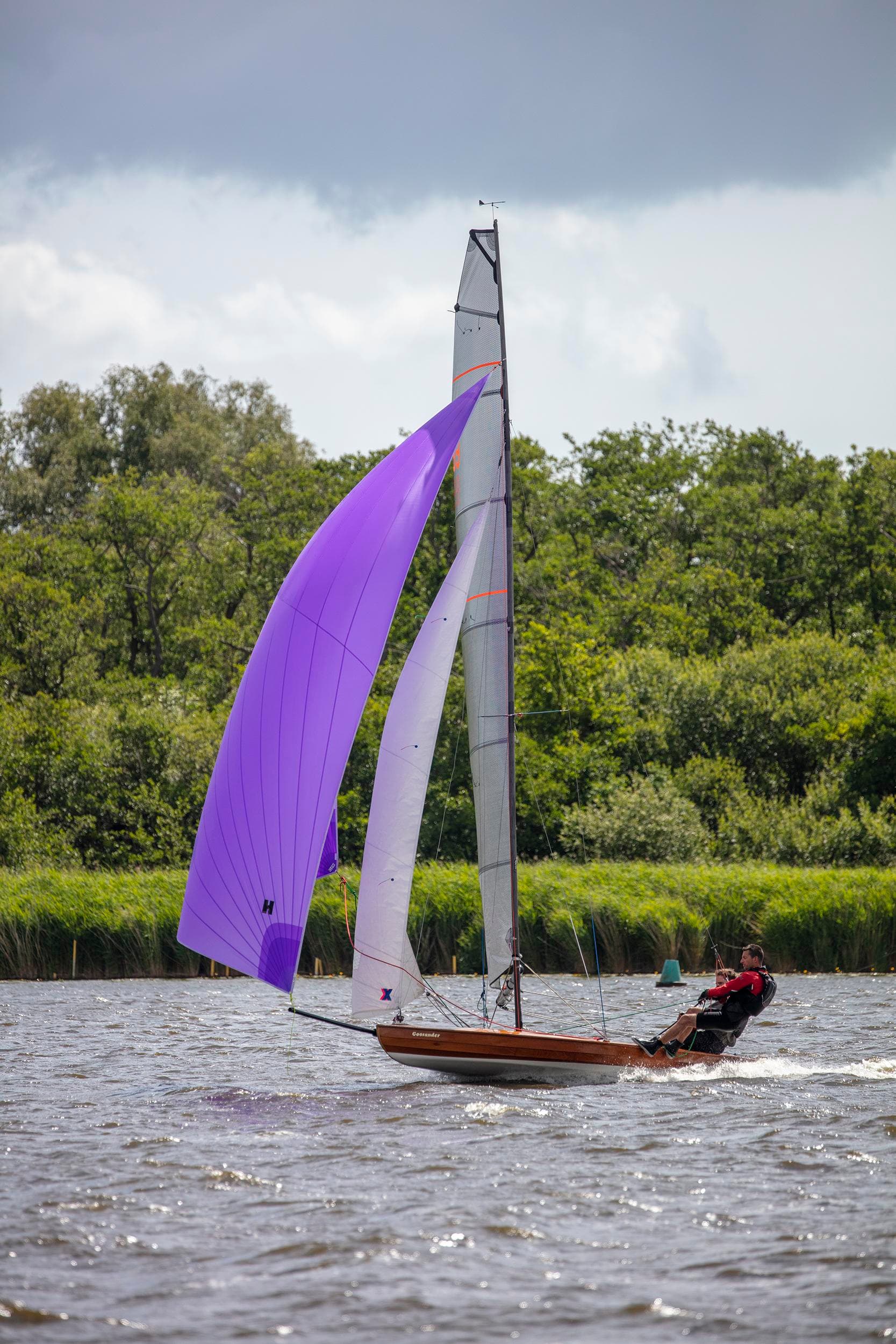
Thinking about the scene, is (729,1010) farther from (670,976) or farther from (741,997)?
(670,976)

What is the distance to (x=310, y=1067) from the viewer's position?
47.5 ft

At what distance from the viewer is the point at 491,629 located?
41.2 feet

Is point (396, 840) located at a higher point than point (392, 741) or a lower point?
lower

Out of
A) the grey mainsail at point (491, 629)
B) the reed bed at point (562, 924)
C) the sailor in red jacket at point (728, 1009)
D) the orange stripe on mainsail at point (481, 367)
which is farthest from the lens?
the reed bed at point (562, 924)

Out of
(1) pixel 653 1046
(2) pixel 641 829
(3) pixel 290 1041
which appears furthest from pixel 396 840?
(2) pixel 641 829

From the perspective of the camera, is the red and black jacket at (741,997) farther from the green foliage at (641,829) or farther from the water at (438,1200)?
the green foliage at (641,829)

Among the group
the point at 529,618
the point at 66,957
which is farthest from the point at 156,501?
the point at 66,957

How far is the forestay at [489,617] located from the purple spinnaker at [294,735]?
2.40 feet

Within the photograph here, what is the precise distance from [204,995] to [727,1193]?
565 inches

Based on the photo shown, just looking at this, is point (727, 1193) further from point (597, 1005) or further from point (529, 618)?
point (529, 618)

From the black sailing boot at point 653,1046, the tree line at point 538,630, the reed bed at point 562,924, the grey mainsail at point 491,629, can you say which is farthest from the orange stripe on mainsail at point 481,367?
the tree line at point 538,630

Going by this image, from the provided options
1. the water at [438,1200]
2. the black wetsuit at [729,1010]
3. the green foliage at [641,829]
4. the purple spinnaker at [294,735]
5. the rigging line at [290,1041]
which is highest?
the purple spinnaker at [294,735]

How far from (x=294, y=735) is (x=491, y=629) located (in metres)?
2.11

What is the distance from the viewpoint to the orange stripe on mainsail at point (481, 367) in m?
12.8
